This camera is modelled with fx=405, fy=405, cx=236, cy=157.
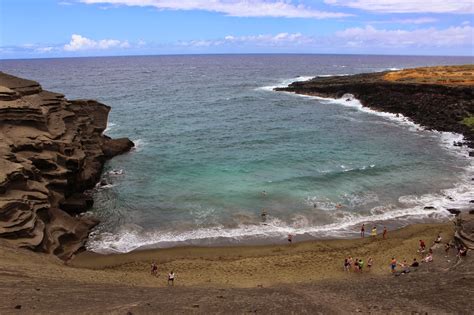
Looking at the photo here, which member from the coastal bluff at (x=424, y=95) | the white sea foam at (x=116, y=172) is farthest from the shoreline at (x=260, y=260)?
the coastal bluff at (x=424, y=95)

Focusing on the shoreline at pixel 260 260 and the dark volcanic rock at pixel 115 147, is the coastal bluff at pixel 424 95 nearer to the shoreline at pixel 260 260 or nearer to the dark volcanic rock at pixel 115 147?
the shoreline at pixel 260 260

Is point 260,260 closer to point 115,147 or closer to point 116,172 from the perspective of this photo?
point 116,172

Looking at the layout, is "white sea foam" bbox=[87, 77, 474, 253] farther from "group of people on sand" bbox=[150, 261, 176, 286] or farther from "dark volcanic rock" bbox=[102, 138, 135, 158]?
"dark volcanic rock" bbox=[102, 138, 135, 158]

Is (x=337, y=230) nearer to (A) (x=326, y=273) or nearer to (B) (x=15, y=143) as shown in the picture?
Answer: (A) (x=326, y=273)

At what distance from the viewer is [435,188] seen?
40875 millimetres

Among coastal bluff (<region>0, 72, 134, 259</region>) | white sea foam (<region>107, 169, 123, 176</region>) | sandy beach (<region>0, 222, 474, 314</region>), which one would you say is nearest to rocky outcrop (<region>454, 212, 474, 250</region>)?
sandy beach (<region>0, 222, 474, 314</region>)

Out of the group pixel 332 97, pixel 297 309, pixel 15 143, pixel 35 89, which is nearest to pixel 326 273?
pixel 297 309

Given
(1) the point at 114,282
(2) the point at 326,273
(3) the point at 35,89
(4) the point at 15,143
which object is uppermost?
(3) the point at 35,89

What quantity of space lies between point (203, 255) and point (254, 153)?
24.4m

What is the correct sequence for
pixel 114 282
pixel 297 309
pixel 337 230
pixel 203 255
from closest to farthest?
pixel 297 309, pixel 114 282, pixel 203 255, pixel 337 230

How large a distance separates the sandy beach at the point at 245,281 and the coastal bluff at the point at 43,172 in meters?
2.16

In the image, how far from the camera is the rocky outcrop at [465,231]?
28266 millimetres

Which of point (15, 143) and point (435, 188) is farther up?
point (15, 143)

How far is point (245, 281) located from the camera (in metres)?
25.6
